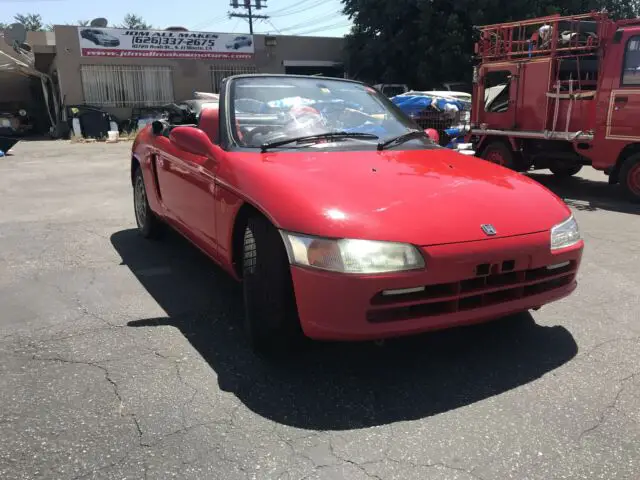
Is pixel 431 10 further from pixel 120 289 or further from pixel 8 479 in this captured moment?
pixel 8 479

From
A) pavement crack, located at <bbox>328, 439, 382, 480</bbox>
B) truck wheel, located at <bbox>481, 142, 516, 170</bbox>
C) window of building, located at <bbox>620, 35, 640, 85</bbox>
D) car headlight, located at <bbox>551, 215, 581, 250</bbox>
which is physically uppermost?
window of building, located at <bbox>620, 35, 640, 85</bbox>

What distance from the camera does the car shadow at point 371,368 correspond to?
2535 mm

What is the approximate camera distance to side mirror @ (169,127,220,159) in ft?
11.3

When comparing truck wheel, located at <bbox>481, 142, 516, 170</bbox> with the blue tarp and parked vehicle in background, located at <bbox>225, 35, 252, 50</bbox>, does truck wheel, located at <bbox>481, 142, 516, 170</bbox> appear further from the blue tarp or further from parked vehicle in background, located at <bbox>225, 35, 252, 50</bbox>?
parked vehicle in background, located at <bbox>225, 35, 252, 50</bbox>

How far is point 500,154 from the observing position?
9.44 meters

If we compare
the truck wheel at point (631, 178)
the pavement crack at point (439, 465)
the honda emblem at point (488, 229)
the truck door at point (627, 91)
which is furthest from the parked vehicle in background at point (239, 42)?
the pavement crack at point (439, 465)

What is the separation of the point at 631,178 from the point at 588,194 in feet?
3.03

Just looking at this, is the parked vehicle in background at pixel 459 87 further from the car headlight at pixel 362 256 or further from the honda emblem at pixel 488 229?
the car headlight at pixel 362 256

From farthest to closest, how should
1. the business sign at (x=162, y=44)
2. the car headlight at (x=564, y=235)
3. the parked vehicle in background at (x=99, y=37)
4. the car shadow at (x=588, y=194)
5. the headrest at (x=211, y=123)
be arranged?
the business sign at (x=162, y=44), the parked vehicle in background at (x=99, y=37), the car shadow at (x=588, y=194), the headrest at (x=211, y=123), the car headlight at (x=564, y=235)

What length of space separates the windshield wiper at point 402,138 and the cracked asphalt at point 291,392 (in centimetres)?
128

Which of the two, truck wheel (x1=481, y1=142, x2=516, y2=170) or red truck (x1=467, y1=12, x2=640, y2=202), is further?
truck wheel (x1=481, y1=142, x2=516, y2=170)

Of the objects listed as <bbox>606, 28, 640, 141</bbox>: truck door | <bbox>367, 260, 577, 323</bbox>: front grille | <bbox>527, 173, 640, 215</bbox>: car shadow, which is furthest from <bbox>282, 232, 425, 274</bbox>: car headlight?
<bbox>606, 28, 640, 141</bbox>: truck door

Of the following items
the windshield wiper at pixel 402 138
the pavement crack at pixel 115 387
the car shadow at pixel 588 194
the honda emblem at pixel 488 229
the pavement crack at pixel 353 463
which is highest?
the windshield wiper at pixel 402 138

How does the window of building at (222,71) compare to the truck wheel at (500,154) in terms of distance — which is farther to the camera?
the window of building at (222,71)
